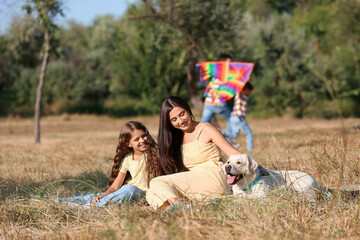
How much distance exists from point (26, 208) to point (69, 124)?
46.6ft

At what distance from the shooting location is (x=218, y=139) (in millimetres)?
4121

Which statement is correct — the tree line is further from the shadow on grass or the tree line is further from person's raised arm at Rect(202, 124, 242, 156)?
person's raised arm at Rect(202, 124, 242, 156)

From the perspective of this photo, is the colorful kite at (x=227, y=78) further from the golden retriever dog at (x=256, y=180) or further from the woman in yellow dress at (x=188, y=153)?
the golden retriever dog at (x=256, y=180)

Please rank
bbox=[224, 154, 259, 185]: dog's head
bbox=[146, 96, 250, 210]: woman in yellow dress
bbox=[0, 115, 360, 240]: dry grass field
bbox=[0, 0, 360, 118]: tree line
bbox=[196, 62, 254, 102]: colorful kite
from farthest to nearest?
bbox=[0, 0, 360, 118]: tree line < bbox=[196, 62, 254, 102]: colorful kite < bbox=[146, 96, 250, 210]: woman in yellow dress < bbox=[224, 154, 259, 185]: dog's head < bbox=[0, 115, 360, 240]: dry grass field

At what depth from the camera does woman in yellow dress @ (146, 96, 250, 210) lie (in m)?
3.93

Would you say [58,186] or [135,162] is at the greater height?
[135,162]

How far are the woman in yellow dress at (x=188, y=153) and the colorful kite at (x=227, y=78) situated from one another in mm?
4149

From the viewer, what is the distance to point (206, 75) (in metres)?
8.69

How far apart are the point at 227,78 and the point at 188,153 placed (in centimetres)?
441

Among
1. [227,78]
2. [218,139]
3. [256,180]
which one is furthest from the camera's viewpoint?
[227,78]

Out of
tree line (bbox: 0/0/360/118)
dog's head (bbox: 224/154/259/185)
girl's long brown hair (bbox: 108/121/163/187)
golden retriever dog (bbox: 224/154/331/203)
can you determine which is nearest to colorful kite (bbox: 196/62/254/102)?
girl's long brown hair (bbox: 108/121/163/187)

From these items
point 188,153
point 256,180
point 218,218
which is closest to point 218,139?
point 188,153

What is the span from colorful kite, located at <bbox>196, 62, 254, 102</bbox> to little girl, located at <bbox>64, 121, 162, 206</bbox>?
4086mm

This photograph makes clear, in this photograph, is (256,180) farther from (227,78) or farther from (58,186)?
(227,78)
